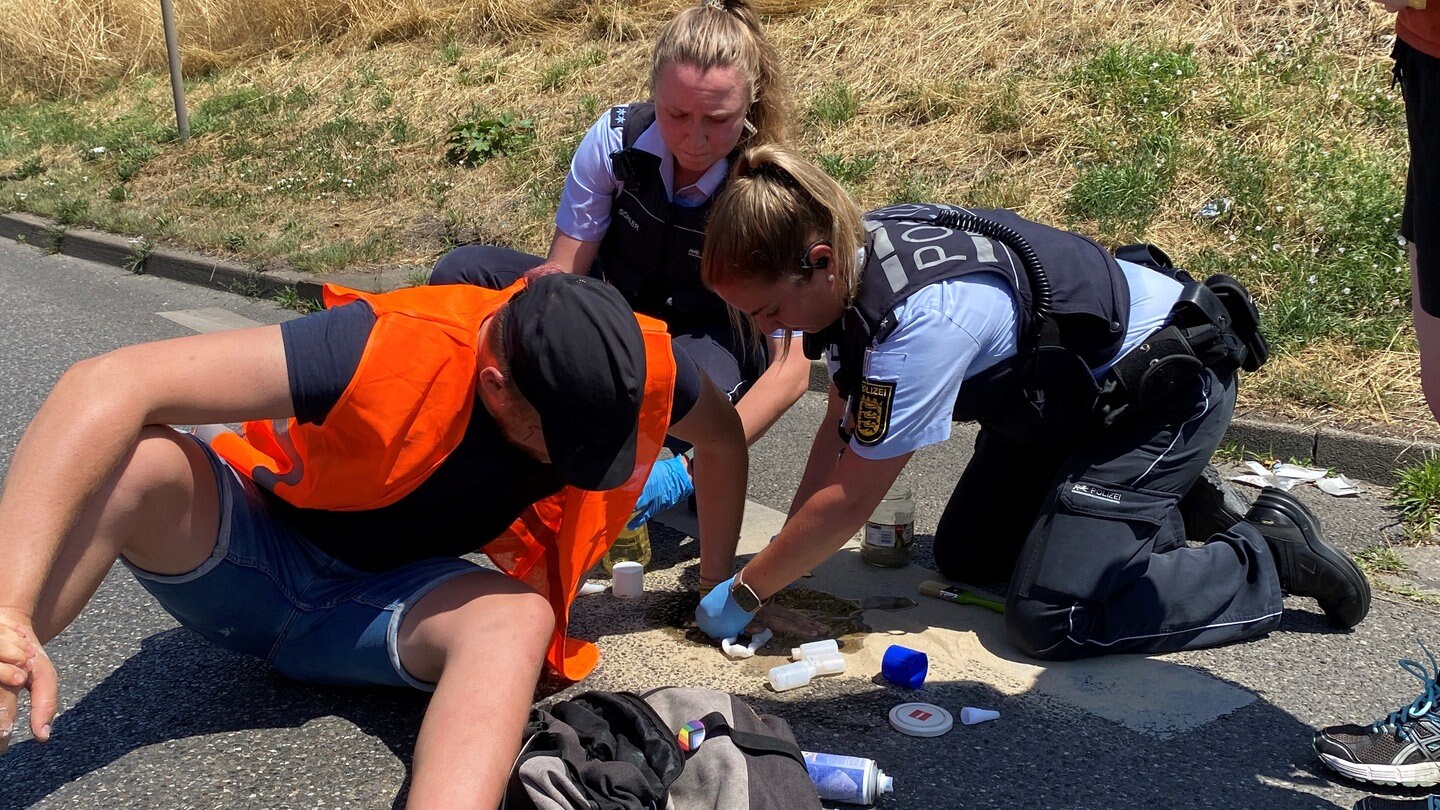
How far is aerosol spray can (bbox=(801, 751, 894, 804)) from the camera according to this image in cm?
232

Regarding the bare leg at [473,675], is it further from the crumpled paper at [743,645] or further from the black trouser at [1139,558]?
the black trouser at [1139,558]

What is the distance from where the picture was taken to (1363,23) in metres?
6.44

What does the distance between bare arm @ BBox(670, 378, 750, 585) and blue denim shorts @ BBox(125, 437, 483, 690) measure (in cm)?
54

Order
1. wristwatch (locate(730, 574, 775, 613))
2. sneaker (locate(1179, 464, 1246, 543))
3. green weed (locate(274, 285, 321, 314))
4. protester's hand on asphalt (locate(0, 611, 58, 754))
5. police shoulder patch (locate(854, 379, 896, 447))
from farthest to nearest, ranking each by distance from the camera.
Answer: green weed (locate(274, 285, 321, 314)) < sneaker (locate(1179, 464, 1246, 543)) < wristwatch (locate(730, 574, 775, 613)) < police shoulder patch (locate(854, 379, 896, 447)) < protester's hand on asphalt (locate(0, 611, 58, 754))

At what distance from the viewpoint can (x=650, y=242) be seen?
3689mm

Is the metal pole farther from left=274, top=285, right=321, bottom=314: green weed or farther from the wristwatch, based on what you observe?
the wristwatch

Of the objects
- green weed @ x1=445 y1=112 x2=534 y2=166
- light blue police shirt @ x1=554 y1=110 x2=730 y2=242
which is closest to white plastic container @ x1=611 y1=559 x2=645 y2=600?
light blue police shirt @ x1=554 y1=110 x2=730 y2=242

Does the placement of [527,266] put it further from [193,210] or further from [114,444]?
[193,210]

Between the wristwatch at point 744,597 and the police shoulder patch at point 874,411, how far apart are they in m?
0.46

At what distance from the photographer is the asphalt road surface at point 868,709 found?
2379 mm

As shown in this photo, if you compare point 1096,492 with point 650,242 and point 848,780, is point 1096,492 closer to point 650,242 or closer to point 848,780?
point 848,780

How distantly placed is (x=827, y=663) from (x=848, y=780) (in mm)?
535

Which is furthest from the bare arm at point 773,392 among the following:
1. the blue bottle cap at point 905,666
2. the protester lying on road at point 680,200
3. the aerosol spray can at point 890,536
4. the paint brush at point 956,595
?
the blue bottle cap at point 905,666

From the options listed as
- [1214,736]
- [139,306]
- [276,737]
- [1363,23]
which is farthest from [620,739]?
[1363,23]
